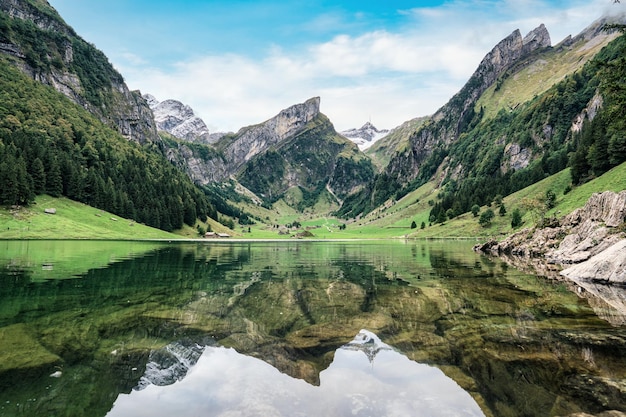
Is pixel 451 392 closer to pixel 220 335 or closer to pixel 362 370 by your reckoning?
pixel 362 370

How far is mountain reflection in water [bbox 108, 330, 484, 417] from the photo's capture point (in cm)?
905

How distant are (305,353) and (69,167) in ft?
469

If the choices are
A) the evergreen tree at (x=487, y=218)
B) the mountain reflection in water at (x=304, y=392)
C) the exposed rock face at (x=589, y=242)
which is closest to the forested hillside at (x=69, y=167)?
the mountain reflection in water at (x=304, y=392)

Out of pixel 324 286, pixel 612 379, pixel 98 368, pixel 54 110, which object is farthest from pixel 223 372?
pixel 54 110

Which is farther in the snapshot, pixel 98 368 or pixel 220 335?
pixel 220 335

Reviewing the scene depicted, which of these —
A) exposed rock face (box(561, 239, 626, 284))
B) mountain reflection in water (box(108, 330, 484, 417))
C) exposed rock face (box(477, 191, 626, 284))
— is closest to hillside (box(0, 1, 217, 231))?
mountain reflection in water (box(108, 330, 484, 417))

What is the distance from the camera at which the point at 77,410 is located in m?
8.57

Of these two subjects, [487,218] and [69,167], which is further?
[487,218]

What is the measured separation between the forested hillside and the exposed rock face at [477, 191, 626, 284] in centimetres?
12396

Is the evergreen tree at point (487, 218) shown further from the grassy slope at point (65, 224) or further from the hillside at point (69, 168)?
the hillside at point (69, 168)

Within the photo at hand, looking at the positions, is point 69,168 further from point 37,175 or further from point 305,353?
point 305,353

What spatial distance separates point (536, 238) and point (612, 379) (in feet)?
224

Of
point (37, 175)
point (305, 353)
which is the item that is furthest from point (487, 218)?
point (37, 175)

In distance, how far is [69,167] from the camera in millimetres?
127562
